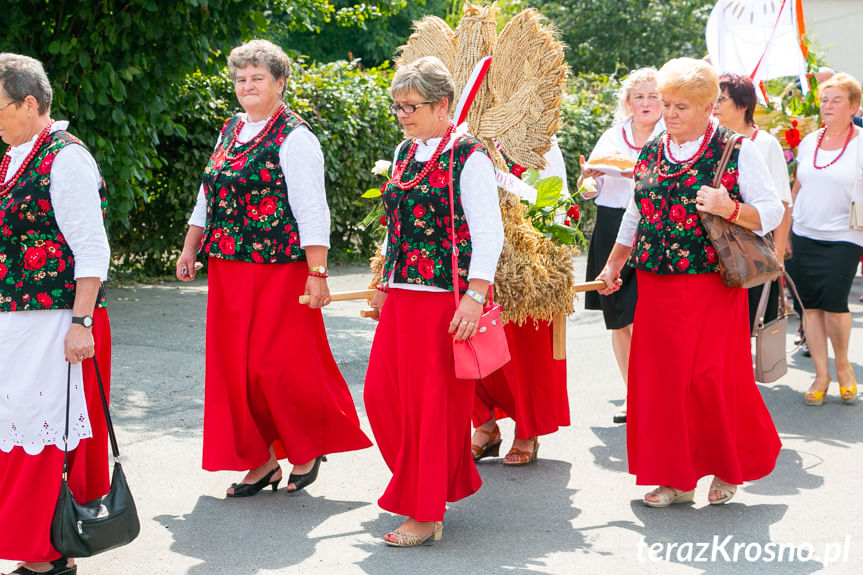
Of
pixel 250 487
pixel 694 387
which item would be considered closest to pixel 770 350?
pixel 694 387

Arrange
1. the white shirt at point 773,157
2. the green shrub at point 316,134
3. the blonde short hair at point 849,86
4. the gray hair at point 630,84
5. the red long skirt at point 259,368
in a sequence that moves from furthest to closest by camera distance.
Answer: the green shrub at point 316,134, the blonde short hair at point 849,86, the gray hair at point 630,84, the white shirt at point 773,157, the red long skirt at point 259,368

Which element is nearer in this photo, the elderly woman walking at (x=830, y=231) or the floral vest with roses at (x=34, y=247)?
the floral vest with roses at (x=34, y=247)

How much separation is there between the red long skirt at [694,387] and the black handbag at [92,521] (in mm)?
2376

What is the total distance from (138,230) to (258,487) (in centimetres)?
699

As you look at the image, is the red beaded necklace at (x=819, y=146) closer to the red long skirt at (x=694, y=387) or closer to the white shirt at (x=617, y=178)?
the white shirt at (x=617, y=178)

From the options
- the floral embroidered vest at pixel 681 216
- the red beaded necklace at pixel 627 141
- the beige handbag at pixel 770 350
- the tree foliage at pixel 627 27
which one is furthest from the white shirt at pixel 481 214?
the tree foliage at pixel 627 27

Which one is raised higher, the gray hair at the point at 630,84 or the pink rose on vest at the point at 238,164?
the gray hair at the point at 630,84

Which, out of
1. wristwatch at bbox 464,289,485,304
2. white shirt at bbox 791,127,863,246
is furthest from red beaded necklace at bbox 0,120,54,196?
white shirt at bbox 791,127,863,246

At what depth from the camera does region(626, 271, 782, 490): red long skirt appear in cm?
484

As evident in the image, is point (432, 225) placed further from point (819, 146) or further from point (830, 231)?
point (819, 146)

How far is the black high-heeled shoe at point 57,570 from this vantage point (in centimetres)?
388

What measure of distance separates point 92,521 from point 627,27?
93.0ft

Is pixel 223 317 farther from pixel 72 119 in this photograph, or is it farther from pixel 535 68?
pixel 72 119

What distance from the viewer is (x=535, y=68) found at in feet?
17.1
